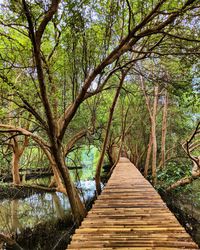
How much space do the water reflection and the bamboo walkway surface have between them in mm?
3987

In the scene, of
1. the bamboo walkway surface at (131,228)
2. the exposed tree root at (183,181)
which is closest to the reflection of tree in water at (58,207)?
the exposed tree root at (183,181)

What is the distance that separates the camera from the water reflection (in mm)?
7383

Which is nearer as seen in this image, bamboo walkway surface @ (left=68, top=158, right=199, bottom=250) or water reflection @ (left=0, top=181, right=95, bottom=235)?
bamboo walkway surface @ (left=68, top=158, right=199, bottom=250)

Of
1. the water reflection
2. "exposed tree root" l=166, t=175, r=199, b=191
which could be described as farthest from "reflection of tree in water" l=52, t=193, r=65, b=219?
"exposed tree root" l=166, t=175, r=199, b=191

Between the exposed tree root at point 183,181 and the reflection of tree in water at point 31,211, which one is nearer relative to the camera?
the exposed tree root at point 183,181

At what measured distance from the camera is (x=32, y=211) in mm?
8836

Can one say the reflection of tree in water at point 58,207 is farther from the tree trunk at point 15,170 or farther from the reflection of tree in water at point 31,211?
the tree trunk at point 15,170

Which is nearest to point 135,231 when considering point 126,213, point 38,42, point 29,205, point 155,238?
point 155,238

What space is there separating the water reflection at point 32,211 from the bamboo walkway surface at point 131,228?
13.1 feet

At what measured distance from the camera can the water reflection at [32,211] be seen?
291 inches

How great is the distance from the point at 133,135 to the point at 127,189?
29.3 ft

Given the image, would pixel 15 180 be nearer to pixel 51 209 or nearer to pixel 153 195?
pixel 51 209

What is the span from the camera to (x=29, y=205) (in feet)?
32.1

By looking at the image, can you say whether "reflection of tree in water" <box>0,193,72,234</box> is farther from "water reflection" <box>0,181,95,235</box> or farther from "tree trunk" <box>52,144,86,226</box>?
"tree trunk" <box>52,144,86,226</box>
